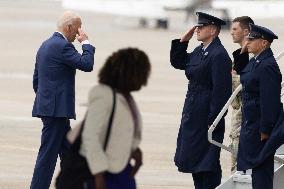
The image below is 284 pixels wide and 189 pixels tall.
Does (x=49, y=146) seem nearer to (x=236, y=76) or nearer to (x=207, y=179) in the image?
(x=207, y=179)

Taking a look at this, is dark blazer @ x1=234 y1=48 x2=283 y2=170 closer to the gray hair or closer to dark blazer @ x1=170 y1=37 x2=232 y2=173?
dark blazer @ x1=170 y1=37 x2=232 y2=173

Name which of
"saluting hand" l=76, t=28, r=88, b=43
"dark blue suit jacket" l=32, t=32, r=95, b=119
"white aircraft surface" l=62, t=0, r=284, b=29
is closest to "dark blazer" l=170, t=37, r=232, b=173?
"saluting hand" l=76, t=28, r=88, b=43

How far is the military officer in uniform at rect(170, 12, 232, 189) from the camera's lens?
1043 cm

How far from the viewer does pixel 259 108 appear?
9445mm

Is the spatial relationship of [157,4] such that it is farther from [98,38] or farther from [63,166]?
[63,166]

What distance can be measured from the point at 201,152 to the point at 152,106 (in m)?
11.8

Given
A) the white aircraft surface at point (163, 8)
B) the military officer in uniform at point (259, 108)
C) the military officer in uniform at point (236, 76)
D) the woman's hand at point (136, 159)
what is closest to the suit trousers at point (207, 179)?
the military officer in uniform at point (236, 76)

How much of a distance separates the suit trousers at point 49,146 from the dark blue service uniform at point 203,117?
104 centimetres

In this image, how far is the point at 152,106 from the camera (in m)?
22.3

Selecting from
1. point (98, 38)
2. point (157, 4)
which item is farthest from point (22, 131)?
point (157, 4)

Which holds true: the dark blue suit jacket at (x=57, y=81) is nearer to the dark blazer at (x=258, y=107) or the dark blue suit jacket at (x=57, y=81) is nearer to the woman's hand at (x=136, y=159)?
the dark blazer at (x=258, y=107)

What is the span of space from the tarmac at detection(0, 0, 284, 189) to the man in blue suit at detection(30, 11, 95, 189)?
155 centimetres

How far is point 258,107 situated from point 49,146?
7.20ft

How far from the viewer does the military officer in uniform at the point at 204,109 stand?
10430 mm
